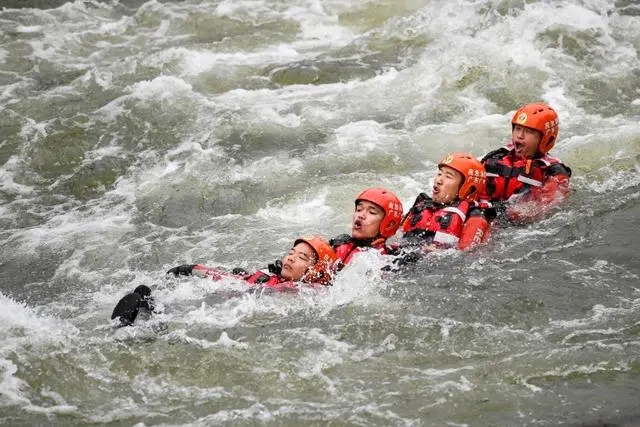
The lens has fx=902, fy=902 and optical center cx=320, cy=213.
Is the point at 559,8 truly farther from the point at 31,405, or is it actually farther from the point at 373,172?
the point at 31,405

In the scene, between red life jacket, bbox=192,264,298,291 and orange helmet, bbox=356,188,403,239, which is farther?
orange helmet, bbox=356,188,403,239

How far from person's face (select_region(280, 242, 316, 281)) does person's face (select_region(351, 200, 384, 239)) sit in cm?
67

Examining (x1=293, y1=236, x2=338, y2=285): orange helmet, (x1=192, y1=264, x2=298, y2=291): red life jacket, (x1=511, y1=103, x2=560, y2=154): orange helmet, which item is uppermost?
(x1=511, y1=103, x2=560, y2=154): orange helmet

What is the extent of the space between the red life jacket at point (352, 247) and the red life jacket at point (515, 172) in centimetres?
173

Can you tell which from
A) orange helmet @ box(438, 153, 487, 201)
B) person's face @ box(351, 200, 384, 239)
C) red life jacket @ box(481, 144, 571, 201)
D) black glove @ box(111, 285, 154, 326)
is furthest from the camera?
red life jacket @ box(481, 144, 571, 201)

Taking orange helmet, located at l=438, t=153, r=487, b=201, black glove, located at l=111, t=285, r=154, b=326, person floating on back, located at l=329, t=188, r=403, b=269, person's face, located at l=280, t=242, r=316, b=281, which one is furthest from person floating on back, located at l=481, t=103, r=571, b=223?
black glove, located at l=111, t=285, r=154, b=326

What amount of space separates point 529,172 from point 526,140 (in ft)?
1.24

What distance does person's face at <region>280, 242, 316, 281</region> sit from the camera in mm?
7910

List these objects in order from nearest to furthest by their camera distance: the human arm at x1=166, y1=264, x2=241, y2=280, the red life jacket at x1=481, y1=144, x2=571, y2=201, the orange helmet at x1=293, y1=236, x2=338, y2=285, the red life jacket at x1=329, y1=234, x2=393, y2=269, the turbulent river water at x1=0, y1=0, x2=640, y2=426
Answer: the turbulent river water at x1=0, y1=0, x2=640, y2=426
the orange helmet at x1=293, y1=236, x2=338, y2=285
the human arm at x1=166, y1=264, x2=241, y2=280
the red life jacket at x1=329, y1=234, x2=393, y2=269
the red life jacket at x1=481, y1=144, x2=571, y2=201

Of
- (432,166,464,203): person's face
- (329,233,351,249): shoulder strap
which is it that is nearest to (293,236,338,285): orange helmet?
(329,233,351,249): shoulder strap

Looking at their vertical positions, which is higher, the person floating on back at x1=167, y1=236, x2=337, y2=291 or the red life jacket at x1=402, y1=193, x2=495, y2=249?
the red life jacket at x1=402, y1=193, x2=495, y2=249

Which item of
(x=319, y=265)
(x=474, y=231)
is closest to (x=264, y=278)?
(x=319, y=265)

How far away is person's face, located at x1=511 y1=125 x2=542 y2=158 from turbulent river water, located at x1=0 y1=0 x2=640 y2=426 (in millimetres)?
725

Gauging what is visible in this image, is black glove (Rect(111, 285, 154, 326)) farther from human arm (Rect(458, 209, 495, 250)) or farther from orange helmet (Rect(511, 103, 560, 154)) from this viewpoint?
orange helmet (Rect(511, 103, 560, 154))
